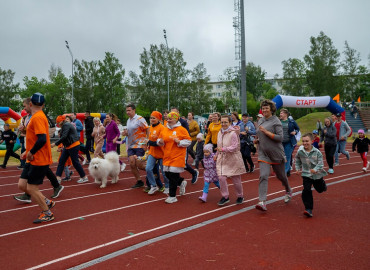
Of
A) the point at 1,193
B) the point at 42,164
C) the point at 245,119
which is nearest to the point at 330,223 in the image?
the point at 42,164

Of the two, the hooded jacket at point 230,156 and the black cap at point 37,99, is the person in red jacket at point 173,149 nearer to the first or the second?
the hooded jacket at point 230,156

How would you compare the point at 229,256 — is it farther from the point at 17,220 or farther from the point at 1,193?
the point at 1,193

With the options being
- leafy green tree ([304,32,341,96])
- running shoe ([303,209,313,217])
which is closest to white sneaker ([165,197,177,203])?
running shoe ([303,209,313,217])

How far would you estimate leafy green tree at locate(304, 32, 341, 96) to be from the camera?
58.6 metres

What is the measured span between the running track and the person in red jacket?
0.56 metres

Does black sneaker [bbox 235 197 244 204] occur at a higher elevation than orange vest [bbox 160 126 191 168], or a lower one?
lower

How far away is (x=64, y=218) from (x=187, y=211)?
2.30m

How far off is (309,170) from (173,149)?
8.99ft

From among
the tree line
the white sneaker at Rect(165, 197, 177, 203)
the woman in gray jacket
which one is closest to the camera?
the white sneaker at Rect(165, 197, 177, 203)

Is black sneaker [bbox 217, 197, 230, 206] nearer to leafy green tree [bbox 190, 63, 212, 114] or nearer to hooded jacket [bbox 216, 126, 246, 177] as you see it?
hooded jacket [bbox 216, 126, 246, 177]

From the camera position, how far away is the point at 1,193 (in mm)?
8750

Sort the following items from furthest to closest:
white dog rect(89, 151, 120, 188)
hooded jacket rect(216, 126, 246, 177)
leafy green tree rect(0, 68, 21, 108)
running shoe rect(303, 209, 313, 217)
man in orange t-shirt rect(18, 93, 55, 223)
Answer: leafy green tree rect(0, 68, 21, 108)
white dog rect(89, 151, 120, 188)
hooded jacket rect(216, 126, 246, 177)
running shoe rect(303, 209, 313, 217)
man in orange t-shirt rect(18, 93, 55, 223)

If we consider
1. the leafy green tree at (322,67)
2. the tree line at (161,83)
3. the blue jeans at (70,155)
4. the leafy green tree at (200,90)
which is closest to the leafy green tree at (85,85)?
the tree line at (161,83)

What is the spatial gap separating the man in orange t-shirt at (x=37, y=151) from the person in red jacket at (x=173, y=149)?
2.37 meters
